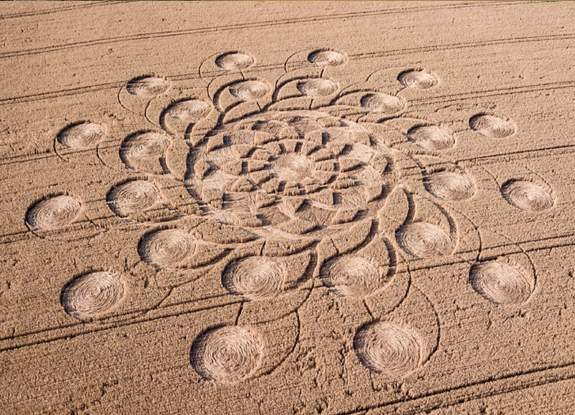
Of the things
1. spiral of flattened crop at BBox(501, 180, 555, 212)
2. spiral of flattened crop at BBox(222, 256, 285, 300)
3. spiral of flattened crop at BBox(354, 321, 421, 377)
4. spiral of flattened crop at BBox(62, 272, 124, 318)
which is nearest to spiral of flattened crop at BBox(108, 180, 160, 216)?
spiral of flattened crop at BBox(62, 272, 124, 318)

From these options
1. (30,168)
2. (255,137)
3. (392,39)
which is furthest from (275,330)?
(392,39)

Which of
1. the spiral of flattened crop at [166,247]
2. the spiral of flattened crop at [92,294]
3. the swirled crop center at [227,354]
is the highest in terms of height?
the spiral of flattened crop at [166,247]

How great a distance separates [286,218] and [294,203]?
0.23m

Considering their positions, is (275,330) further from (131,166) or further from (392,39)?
(392,39)

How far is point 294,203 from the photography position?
5184 millimetres

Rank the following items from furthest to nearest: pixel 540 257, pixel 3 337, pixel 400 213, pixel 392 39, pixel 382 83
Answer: pixel 392 39 < pixel 382 83 < pixel 400 213 < pixel 540 257 < pixel 3 337

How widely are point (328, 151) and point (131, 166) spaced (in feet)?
7.26

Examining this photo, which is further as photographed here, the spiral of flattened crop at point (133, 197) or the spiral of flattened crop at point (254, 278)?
the spiral of flattened crop at point (133, 197)

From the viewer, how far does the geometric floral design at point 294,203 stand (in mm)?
4262

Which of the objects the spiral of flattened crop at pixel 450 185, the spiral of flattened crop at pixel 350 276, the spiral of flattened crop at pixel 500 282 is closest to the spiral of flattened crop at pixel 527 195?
the spiral of flattened crop at pixel 450 185

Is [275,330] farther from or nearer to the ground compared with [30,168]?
nearer to the ground

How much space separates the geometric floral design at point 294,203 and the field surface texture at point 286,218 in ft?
0.08

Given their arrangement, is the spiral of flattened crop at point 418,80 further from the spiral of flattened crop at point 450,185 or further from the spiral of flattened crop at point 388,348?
the spiral of flattened crop at point 388,348

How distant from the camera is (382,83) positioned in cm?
684
